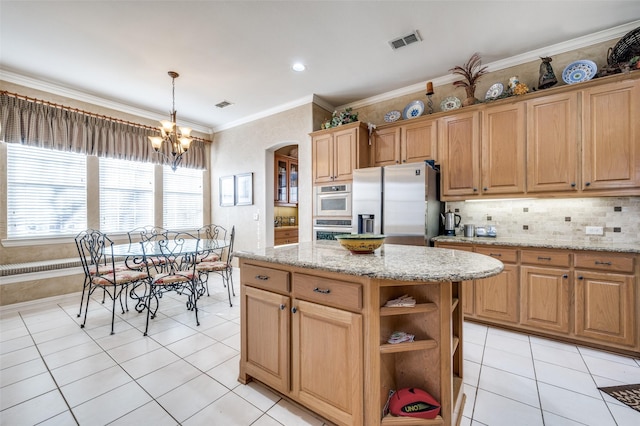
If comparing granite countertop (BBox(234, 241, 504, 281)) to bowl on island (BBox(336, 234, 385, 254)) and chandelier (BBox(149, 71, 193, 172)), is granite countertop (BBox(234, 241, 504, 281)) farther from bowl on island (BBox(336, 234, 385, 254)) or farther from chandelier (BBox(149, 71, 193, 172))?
chandelier (BBox(149, 71, 193, 172))

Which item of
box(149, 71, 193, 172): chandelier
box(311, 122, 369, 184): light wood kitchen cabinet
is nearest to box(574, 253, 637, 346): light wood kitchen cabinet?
box(311, 122, 369, 184): light wood kitchen cabinet

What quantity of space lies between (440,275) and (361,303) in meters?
0.40

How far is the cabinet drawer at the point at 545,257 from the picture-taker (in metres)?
2.42

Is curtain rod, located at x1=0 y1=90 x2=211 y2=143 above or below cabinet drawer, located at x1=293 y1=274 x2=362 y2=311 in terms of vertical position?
above

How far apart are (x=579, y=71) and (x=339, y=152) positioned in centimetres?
266

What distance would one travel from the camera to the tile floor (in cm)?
160

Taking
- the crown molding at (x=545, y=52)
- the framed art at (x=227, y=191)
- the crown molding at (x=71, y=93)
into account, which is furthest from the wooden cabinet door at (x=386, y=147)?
the crown molding at (x=71, y=93)

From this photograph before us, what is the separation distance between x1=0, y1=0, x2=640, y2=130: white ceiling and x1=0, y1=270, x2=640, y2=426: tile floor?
3034mm

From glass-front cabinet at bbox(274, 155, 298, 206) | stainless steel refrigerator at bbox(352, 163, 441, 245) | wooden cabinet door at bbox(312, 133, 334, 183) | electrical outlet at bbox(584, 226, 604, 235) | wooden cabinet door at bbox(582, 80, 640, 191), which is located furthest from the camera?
glass-front cabinet at bbox(274, 155, 298, 206)

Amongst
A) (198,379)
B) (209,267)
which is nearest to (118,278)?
(209,267)

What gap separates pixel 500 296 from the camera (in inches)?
107

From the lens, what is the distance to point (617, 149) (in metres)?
2.41

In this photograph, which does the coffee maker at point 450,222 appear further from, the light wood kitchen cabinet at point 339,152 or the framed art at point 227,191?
the framed art at point 227,191

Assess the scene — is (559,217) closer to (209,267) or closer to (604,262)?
(604,262)
